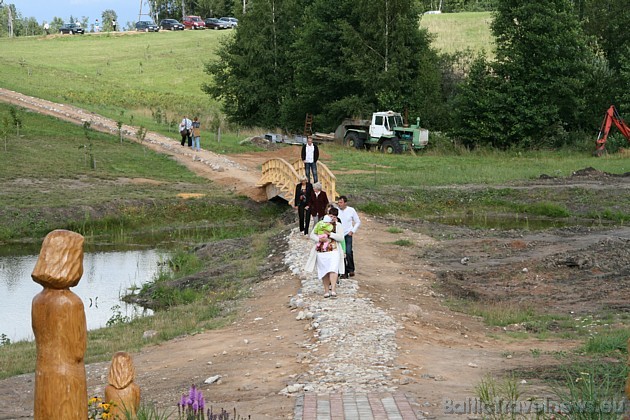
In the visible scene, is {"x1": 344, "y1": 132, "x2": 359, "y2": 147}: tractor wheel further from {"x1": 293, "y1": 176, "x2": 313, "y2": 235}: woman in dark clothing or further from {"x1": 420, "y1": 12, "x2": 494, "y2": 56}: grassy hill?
{"x1": 293, "y1": 176, "x2": 313, "y2": 235}: woman in dark clothing

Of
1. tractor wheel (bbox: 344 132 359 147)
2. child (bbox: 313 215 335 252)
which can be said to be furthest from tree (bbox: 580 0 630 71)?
child (bbox: 313 215 335 252)

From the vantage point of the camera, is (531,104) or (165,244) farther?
(531,104)

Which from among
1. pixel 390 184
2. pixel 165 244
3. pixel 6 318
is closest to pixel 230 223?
pixel 165 244

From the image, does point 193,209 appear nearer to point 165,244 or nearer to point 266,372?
point 165,244

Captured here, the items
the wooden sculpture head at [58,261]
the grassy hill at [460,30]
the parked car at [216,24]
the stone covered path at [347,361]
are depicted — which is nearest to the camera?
Answer: the wooden sculpture head at [58,261]

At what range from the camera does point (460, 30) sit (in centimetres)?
8712

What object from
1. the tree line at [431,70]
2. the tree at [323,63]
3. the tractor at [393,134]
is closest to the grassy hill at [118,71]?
the tree at [323,63]

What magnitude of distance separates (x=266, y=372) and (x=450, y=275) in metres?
9.90

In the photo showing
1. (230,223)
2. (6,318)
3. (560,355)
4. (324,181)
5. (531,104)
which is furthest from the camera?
(531,104)

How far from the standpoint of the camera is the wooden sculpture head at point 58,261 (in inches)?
293

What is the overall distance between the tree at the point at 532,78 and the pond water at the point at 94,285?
28.8 m

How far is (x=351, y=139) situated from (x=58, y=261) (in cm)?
4887

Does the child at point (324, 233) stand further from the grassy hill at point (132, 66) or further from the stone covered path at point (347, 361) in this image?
the grassy hill at point (132, 66)

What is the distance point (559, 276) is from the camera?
861 inches
